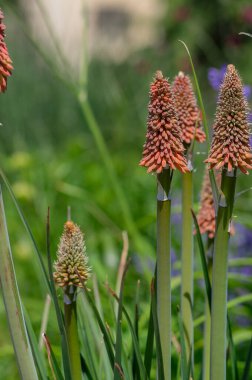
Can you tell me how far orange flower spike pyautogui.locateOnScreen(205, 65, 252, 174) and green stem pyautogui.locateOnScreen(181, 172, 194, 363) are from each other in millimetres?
287

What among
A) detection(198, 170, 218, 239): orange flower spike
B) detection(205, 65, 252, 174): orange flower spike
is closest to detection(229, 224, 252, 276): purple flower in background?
detection(198, 170, 218, 239): orange flower spike

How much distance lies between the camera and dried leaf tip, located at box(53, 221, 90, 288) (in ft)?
4.05

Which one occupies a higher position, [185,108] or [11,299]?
[185,108]

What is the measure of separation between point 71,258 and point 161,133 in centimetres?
26

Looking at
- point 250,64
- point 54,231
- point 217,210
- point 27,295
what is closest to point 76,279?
point 217,210

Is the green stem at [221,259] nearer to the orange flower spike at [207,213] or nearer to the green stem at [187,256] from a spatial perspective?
the green stem at [187,256]

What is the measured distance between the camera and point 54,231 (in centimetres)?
420

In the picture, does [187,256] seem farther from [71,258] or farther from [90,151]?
[90,151]

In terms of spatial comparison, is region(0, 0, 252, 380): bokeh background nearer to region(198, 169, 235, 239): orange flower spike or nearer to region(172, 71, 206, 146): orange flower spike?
region(198, 169, 235, 239): orange flower spike

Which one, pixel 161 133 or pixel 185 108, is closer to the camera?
pixel 161 133

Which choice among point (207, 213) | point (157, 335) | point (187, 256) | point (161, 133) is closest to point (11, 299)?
point (157, 335)

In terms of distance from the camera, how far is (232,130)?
1188 millimetres

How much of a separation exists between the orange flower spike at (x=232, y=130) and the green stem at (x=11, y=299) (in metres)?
0.35

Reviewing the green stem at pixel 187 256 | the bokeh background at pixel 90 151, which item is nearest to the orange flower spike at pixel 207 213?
the green stem at pixel 187 256
